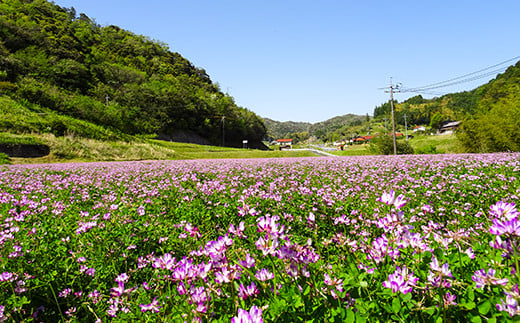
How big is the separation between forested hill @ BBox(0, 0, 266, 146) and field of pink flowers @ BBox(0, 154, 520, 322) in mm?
31804

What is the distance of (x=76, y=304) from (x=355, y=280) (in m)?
2.82

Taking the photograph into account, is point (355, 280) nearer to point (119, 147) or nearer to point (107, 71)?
point (119, 147)

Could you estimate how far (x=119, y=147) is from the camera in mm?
29562

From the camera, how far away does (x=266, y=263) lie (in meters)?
1.64

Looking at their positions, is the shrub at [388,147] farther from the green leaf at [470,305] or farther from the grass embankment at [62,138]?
the green leaf at [470,305]

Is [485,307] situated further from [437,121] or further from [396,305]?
[437,121]

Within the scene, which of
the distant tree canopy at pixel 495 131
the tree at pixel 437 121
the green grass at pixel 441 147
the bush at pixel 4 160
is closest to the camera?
the bush at pixel 4 160

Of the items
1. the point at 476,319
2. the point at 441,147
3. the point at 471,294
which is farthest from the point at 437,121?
the point at 476,319

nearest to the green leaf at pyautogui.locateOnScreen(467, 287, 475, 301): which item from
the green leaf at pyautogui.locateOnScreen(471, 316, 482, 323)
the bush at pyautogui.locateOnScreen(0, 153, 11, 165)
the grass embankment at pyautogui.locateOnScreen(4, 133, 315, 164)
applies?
the green leaf at pyautogui.locateOnScreen(471, 316, 482, 323)

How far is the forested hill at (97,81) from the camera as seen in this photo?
5344cm

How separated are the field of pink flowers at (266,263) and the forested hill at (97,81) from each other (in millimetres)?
31804

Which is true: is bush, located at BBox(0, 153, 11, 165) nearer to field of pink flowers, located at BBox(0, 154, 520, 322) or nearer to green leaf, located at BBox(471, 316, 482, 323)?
field of pink flowers, located at BBox(0, 154, 520, 322)

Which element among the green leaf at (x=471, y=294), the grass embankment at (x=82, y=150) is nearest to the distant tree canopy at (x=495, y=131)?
the green leaf at (x=471, y=294)

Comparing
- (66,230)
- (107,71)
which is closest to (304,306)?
(66,230)
